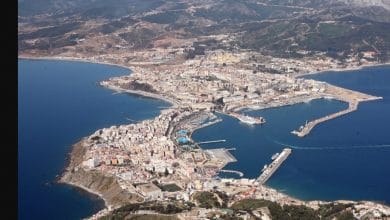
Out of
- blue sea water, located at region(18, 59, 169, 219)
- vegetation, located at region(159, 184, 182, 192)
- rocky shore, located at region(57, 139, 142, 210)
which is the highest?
vegetation, located at region(159, 184, 182, 192)

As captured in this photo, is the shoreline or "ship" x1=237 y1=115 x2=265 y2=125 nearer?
"ship" x1=237 y1=115 x2=265 y2=125

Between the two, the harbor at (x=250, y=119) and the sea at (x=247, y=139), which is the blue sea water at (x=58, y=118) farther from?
the harbor at (x=250, y=119)

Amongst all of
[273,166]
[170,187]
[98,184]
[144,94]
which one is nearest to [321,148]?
[273,166]

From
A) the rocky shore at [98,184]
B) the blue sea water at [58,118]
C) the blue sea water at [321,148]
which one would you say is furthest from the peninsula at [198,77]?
the blue sea water at [58,118]

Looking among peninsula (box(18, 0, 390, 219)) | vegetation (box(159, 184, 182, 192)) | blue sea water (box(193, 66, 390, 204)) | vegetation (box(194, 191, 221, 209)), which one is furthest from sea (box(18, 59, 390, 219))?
vegetation (box(194, 191, 221, 209))

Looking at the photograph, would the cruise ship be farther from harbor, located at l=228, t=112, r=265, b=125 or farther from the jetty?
the jetty

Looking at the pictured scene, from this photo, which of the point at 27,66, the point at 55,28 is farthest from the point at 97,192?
the point at 55,28
